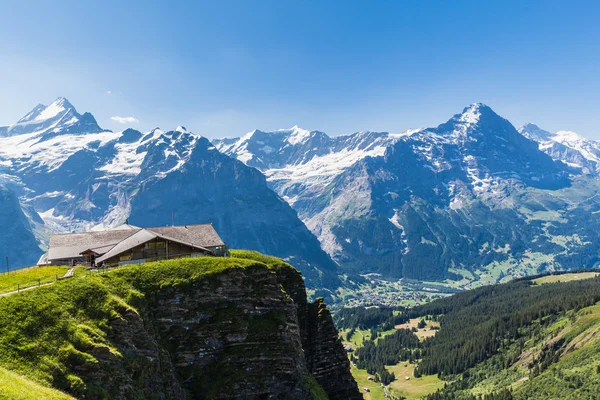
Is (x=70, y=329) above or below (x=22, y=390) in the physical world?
above

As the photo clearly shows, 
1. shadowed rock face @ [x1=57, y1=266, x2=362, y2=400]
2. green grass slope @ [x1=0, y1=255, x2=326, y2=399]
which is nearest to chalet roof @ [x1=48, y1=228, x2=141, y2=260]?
green grass slope @ [x1=0, y1=255, x2=326, y2=399]

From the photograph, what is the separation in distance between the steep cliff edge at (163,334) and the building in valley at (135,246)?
33.3 ft

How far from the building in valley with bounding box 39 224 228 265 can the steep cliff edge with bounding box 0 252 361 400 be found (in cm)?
1014

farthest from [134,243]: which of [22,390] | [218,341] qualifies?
[22,390]

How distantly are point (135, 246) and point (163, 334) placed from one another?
18084 mm

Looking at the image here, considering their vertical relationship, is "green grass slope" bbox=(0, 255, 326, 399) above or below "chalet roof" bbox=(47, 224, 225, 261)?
below

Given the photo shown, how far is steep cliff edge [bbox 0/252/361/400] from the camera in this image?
34531 millimetres

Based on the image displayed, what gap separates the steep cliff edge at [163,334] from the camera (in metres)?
34.5

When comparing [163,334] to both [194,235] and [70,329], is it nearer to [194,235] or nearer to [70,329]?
[70,329]

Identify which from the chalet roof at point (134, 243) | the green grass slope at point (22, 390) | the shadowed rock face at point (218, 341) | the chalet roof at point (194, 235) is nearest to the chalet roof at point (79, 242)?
the chalet roof at point (194, 235)

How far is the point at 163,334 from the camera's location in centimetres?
4525

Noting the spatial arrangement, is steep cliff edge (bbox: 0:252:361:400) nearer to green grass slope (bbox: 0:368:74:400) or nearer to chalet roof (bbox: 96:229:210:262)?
green grass slope (bbox: 0:368:74:400)

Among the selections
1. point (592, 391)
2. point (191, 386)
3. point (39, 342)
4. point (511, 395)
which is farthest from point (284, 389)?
point (511, 395)

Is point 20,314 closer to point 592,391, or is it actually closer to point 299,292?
point 299,292
